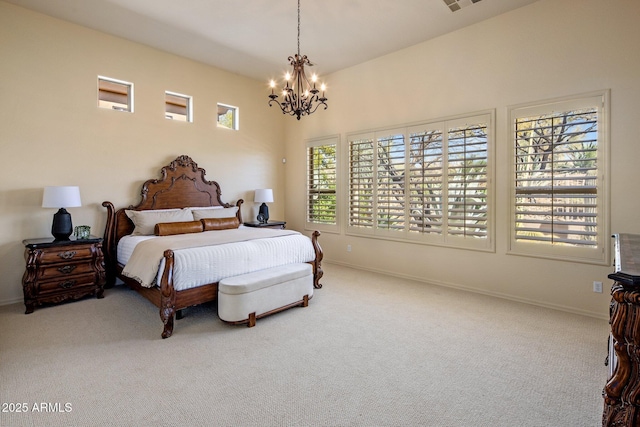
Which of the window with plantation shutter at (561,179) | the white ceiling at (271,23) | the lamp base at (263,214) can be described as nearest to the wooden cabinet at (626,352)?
the window with plantation shutter at (561,179)

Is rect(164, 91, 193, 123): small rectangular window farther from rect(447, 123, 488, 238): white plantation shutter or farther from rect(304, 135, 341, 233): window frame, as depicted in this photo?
rect(447, 123, 488, 238): white plantation shutter

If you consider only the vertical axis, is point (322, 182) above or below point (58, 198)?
above

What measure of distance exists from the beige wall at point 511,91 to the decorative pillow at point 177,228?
2.61 metres

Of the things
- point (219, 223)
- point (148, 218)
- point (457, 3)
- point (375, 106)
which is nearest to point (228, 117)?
point (219, 223)

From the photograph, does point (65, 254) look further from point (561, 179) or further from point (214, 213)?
point (561, 179)

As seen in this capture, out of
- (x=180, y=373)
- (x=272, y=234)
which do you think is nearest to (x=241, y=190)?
(x=272, y=234)

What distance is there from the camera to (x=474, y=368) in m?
2.43

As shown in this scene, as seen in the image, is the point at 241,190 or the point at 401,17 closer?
the point at 401,17

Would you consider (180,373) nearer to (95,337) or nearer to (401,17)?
(95,337)

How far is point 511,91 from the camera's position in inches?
156

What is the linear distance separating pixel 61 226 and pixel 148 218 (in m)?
0.98

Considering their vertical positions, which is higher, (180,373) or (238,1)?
(238,1)

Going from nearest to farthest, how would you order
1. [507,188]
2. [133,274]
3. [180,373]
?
[180,373] → [133,274] → [507,188]

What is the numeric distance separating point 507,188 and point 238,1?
3884mm
